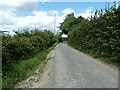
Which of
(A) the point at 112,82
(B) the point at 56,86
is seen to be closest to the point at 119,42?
(A) the point at 112,82

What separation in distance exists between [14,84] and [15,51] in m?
2.93

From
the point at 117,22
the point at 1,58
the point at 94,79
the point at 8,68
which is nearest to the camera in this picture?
the point at 94,79

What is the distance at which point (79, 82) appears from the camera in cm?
419

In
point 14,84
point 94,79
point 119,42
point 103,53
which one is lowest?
point 14,84

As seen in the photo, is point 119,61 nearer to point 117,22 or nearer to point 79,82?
point 117,22

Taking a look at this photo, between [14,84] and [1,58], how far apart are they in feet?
4.67

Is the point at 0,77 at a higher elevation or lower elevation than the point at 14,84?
higher

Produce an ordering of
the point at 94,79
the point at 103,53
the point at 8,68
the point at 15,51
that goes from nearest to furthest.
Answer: the point at 94,79, the point at 8,68, the point at 15,51, the point at 103,53

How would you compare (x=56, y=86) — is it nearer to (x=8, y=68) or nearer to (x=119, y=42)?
(x=8, y=68)

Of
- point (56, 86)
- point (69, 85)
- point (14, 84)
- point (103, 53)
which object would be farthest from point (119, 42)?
point (14, 84)

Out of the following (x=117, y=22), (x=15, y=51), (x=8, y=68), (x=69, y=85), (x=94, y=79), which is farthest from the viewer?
(x=15, y=51)

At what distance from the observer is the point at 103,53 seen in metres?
8.10

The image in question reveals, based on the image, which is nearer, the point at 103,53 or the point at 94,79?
the point at 94,79

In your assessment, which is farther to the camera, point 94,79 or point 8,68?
point 8,68
